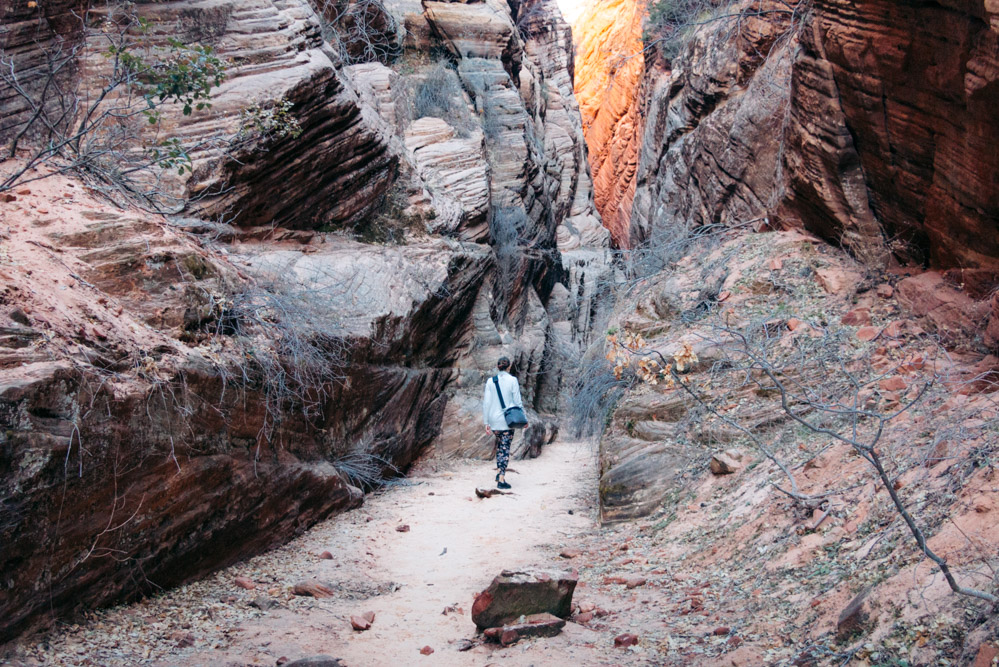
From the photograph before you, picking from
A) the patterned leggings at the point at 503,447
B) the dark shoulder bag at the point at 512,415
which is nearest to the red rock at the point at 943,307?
the dark shoulder bag at the point at 512,415

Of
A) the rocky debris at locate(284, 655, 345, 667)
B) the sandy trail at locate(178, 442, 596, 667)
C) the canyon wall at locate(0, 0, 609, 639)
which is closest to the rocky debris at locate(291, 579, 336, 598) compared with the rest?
the sandy trail at locate(178, 442, 596, 667)

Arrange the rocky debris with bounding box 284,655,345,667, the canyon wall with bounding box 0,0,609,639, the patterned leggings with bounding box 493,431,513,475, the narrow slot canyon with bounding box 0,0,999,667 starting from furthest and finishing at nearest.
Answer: the patterned leggings with bounding box 493,431,513,475, the canyon wall with bounding box 0,0,609,639, the narrow slot canyon with bounding box 0,0,999,667, the rocky debris with bounding box 284,655,345,667

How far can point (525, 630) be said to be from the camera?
4.08 metres

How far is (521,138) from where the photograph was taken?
18.2 meters

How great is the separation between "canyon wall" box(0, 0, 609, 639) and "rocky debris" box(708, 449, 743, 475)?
3683 mm

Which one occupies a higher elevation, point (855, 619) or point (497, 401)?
point (855, 619)

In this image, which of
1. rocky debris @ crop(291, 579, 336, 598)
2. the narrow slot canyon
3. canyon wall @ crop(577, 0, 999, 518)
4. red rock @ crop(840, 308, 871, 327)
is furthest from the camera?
red rock @ crop(840, 308, 871, 327)

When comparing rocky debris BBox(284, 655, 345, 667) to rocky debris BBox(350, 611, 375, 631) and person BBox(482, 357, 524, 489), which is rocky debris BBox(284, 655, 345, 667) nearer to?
rocky debris BBox(350, 611, 375, 631)

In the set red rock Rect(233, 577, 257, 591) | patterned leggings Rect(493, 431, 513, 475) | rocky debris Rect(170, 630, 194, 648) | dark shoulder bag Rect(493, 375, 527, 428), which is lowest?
patterned leggings Rect(493, 431, 513, 475)

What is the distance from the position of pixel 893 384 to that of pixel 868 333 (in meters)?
1.20

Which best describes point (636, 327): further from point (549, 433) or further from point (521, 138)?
point (521, 138)

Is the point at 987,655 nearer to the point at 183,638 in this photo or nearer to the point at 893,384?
the point at 893,384

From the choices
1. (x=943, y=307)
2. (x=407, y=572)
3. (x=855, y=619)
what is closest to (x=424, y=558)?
(x=407, y=572)

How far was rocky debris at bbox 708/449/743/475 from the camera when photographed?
6.03m
